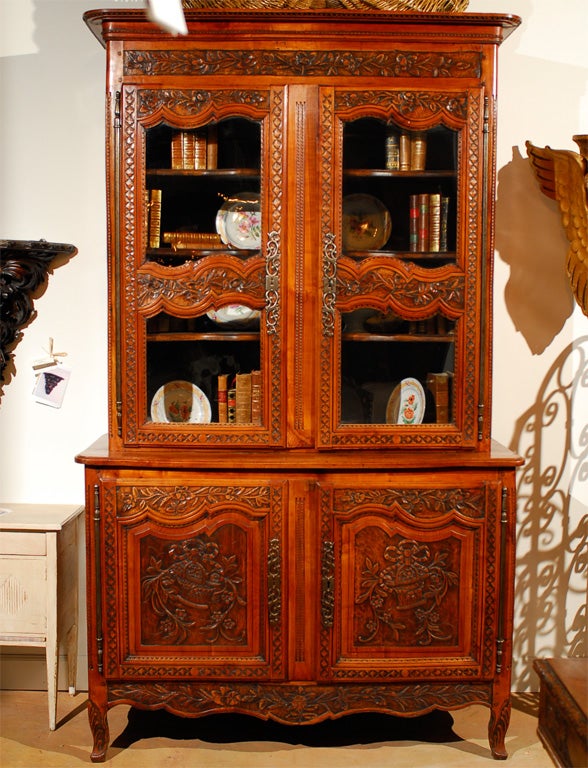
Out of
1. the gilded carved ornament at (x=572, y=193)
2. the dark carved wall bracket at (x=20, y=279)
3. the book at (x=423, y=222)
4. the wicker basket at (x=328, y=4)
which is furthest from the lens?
the dark carved wall bracket at (x=20, y=279)

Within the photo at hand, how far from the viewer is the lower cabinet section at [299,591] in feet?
8.24

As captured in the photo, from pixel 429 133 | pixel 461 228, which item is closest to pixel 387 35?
pixel 429 133

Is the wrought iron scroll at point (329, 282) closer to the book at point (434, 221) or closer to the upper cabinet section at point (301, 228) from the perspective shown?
the upper cabinet section at point (301, 228)

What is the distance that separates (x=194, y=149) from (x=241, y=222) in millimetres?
266

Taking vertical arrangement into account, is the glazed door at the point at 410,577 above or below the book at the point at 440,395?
below

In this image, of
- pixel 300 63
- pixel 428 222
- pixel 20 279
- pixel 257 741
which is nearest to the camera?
pixel 300 63

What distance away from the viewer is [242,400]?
8.48 feet

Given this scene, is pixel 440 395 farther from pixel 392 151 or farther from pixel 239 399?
pixel 392 151

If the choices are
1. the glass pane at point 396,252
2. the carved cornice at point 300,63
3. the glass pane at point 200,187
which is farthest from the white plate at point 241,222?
the carved cornice at point 300,63

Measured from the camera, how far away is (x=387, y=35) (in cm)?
246

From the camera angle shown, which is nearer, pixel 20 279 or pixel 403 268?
pixel 403 268

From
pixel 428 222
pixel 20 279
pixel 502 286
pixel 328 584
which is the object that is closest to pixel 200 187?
pixel 428 222

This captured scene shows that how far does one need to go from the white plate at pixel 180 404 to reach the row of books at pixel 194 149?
68 centimetres

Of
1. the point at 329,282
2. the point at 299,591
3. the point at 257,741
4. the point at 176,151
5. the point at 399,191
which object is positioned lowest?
the point at 257,741
